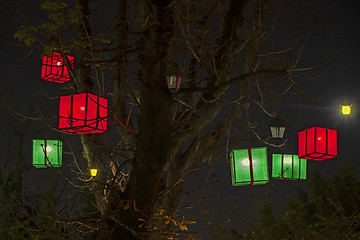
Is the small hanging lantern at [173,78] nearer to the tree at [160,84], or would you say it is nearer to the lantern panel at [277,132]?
the tree at [160,84]

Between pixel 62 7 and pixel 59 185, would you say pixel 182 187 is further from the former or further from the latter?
pixel 59 185

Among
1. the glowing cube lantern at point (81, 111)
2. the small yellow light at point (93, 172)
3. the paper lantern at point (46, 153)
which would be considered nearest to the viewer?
the glowing cube lantern at point (81, 111)

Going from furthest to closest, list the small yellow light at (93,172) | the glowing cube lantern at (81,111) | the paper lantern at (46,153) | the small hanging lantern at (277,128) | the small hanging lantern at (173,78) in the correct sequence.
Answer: the paper lantern at (46,153) < the small hanging lantern at (277,128) < the small yellow light at (93,172) < the glowing cube lantern at (81,111) < the small hanging lantern at (173,78)

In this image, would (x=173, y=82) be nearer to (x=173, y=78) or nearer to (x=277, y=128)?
(x=173, y=78)

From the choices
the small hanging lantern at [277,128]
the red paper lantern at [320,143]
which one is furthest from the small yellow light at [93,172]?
the red paper lantern at [320,143]

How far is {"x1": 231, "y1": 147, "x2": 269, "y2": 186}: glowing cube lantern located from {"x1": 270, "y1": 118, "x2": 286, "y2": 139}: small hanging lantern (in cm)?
33

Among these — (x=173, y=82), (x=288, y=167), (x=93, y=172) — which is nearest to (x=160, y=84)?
(x=173, y=82)

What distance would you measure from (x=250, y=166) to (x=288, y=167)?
2.19 metres

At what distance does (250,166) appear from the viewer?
583 cm

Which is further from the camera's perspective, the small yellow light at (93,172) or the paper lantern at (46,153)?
the paper lantern at (46,153)

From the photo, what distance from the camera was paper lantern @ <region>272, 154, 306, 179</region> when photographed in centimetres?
777

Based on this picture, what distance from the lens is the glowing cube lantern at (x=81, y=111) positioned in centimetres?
492

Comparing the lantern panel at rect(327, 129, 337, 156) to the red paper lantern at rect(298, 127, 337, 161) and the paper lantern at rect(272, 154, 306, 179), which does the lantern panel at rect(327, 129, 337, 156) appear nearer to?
the red paper lantern at rect(298, 127, 337, 161)

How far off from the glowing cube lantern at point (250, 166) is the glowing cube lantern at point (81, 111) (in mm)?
1848
